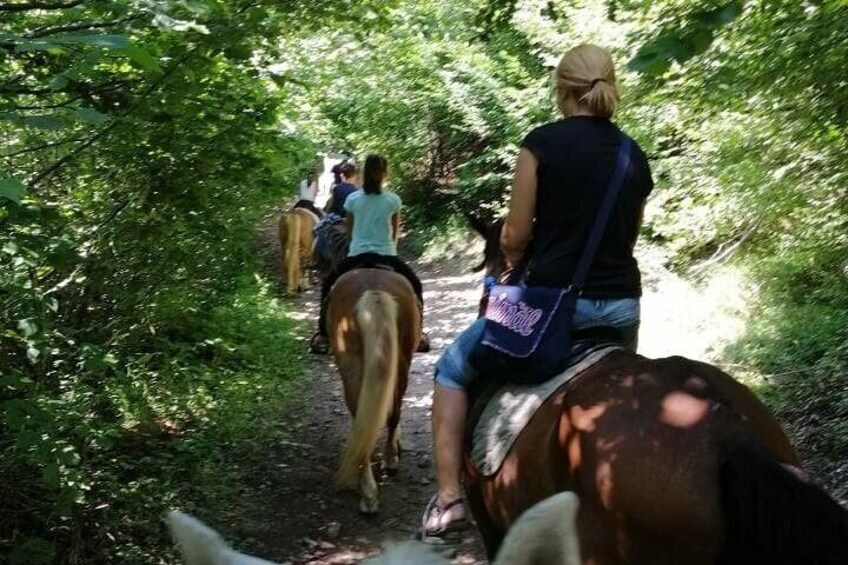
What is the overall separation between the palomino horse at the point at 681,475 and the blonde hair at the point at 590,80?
3.47 feet

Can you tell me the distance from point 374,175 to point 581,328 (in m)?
4.11

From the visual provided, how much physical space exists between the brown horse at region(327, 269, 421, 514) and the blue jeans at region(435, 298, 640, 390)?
1870 millimetres

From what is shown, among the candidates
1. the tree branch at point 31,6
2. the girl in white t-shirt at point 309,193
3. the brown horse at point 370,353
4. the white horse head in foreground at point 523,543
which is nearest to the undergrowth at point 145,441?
the brown horse at point 370,353

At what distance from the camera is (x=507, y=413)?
3.31 m

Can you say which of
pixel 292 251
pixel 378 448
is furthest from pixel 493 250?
pixel 292 251

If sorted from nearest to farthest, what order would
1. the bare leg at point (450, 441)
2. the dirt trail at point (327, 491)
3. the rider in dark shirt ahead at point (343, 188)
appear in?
the bare leg at point (450, 441) → the dirt trail at point (327, 491) → the rider in dark shirt ahead at point (343, 188)

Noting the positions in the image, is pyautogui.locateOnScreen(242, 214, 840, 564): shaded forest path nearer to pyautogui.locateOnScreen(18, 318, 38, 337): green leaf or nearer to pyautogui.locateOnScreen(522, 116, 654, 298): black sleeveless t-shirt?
pyautogui.locateOnScreen(522, 116, 654, 298): black sleeveless t-shirt

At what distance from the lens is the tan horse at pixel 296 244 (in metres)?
14.4

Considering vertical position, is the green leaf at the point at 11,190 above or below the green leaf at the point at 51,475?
above

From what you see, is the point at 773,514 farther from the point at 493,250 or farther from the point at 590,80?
the point at 493,250

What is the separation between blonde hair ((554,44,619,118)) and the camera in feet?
10.7

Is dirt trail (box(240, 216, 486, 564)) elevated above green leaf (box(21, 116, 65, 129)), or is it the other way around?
green leaf (box(21, 116, 65, 129))

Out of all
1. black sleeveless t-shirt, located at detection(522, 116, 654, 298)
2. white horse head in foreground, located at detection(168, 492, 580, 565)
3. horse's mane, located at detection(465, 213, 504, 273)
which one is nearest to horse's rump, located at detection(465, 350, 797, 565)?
black sleeveless t-shirt, located at detection(522, 116, 654, 298)

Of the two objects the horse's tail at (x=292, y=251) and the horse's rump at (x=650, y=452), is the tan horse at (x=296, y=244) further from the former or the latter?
the horse's rump at (x=650, y=452)
